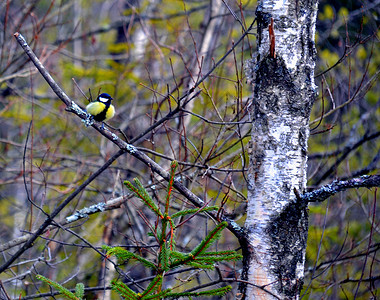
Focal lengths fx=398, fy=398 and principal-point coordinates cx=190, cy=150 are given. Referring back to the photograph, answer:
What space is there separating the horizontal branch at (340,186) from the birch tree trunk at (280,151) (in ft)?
0.41

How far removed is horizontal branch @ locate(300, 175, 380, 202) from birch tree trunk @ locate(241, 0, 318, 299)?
124 millimetres

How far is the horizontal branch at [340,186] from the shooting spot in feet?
6.66

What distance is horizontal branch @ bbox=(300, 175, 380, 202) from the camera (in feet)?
6.66

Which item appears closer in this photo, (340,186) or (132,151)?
(340,186)

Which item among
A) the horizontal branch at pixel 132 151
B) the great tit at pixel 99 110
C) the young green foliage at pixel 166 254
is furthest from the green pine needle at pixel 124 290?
the great tit at pixel 99 110

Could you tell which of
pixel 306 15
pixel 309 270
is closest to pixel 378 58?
pixel 309 270

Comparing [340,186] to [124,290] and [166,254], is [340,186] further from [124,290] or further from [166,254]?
[124,290]

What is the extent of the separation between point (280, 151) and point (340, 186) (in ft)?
1.38

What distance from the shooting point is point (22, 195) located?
9.84m

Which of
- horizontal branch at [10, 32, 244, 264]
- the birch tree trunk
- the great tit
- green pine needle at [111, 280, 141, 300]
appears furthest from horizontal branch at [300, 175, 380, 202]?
the great tit

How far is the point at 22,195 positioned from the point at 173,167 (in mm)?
9063

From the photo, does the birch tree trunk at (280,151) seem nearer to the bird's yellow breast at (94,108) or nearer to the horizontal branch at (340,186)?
the horizontal branch at (340,186)

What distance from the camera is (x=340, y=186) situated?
86.4 inches

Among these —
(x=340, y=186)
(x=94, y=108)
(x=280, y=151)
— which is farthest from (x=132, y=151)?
(x=340, y=186)
